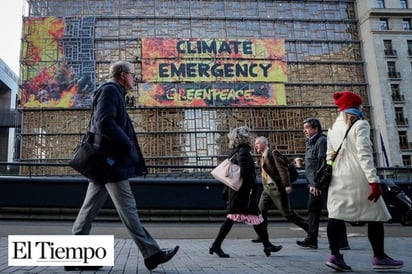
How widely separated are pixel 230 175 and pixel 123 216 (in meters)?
1.69

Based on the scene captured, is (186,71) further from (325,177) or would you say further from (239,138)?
(325,177)

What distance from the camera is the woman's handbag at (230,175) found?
14.7 ft

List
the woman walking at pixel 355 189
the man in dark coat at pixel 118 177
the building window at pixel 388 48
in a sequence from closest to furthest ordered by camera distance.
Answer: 1. the man in dark coat at pixel 118 177
2. the woman walking at pixel 355 189
3. the building window at pixel 388 48

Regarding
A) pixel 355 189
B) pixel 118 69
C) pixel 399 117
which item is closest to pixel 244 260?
pixel 355 189

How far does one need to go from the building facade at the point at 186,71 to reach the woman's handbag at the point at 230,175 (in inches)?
1150

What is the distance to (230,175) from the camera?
454 centimetres

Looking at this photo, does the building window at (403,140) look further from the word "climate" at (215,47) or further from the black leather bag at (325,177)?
the black leather bag at (325,177)

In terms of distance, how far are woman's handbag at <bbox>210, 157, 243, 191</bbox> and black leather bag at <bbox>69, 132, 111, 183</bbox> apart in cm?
176

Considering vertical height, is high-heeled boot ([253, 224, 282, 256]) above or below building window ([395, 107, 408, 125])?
below

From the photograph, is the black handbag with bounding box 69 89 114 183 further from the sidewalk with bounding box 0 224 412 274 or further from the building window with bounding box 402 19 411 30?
the building window with bounding box 402 19 411 30

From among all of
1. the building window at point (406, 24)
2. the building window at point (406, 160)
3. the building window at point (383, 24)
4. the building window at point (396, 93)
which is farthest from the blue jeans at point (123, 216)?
the building window at point (406, 24)

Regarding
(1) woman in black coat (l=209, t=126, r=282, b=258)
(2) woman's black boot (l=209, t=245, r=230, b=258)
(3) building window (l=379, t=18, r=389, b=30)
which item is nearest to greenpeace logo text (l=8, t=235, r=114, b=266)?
(2) woman's black boot (l=209, t=245, r=230, b=258)

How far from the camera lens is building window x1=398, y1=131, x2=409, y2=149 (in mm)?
37312

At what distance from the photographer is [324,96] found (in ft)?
129
